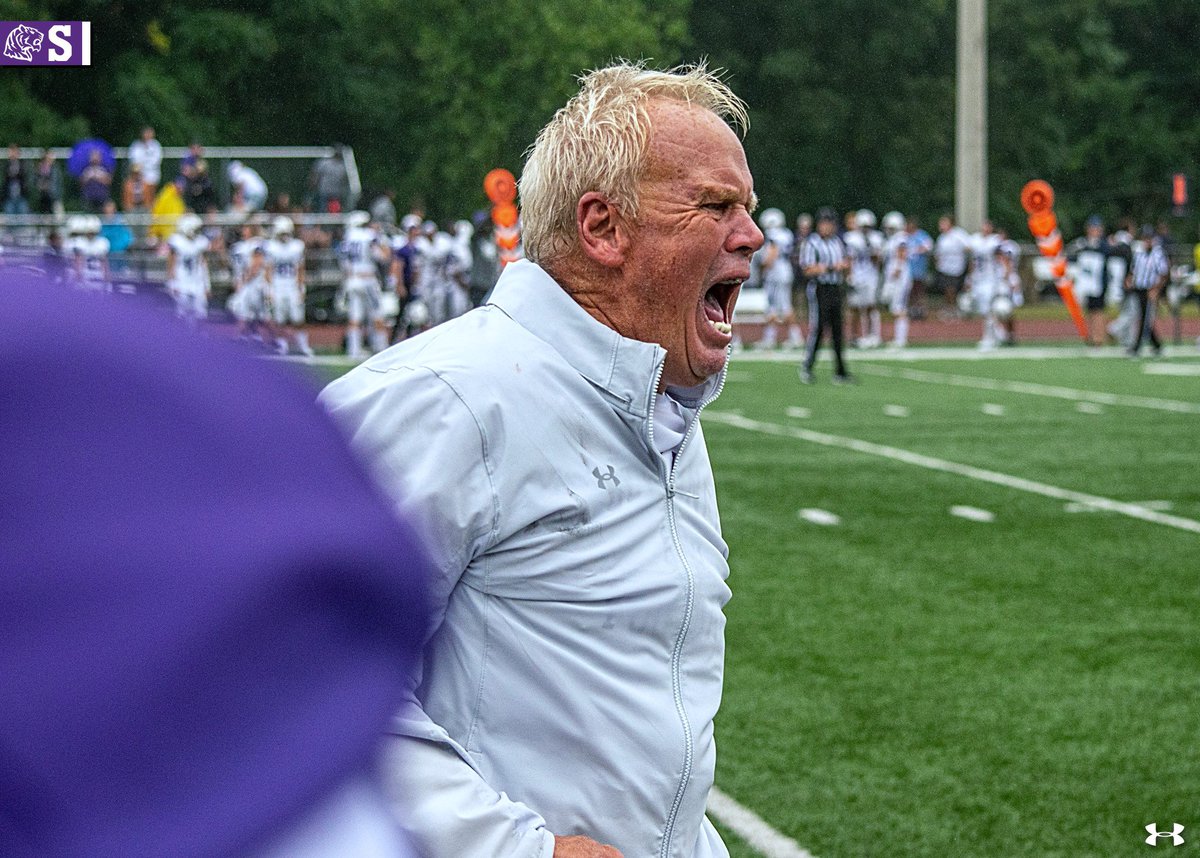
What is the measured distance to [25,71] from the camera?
136ft

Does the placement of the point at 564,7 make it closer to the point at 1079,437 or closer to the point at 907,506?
→ the point at 1079,437

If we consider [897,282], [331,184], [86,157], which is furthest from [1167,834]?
[86,157]

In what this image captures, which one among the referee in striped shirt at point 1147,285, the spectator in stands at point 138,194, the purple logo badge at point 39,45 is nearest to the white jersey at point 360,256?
the spectator in stands at point 138,194

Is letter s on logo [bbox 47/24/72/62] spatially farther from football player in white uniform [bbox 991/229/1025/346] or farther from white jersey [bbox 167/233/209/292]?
football player in white uniform [bbox 991/229/1025/346]

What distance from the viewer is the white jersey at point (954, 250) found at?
36.3 metres

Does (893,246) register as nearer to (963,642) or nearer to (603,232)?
(963,642)

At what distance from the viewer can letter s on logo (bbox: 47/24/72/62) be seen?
5559 mm

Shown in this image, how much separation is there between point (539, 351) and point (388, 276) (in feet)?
92.5

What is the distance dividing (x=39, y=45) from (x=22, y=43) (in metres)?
0.30

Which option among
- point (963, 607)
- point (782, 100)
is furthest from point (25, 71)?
point (963, 607)

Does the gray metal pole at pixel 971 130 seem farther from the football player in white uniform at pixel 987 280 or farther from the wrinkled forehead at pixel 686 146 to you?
the wrinkled forehead at pixel 686 146

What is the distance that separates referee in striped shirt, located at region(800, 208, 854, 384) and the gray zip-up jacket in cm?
2008

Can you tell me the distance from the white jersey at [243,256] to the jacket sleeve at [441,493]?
26051 millimetres

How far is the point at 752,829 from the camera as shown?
16.2 ft
